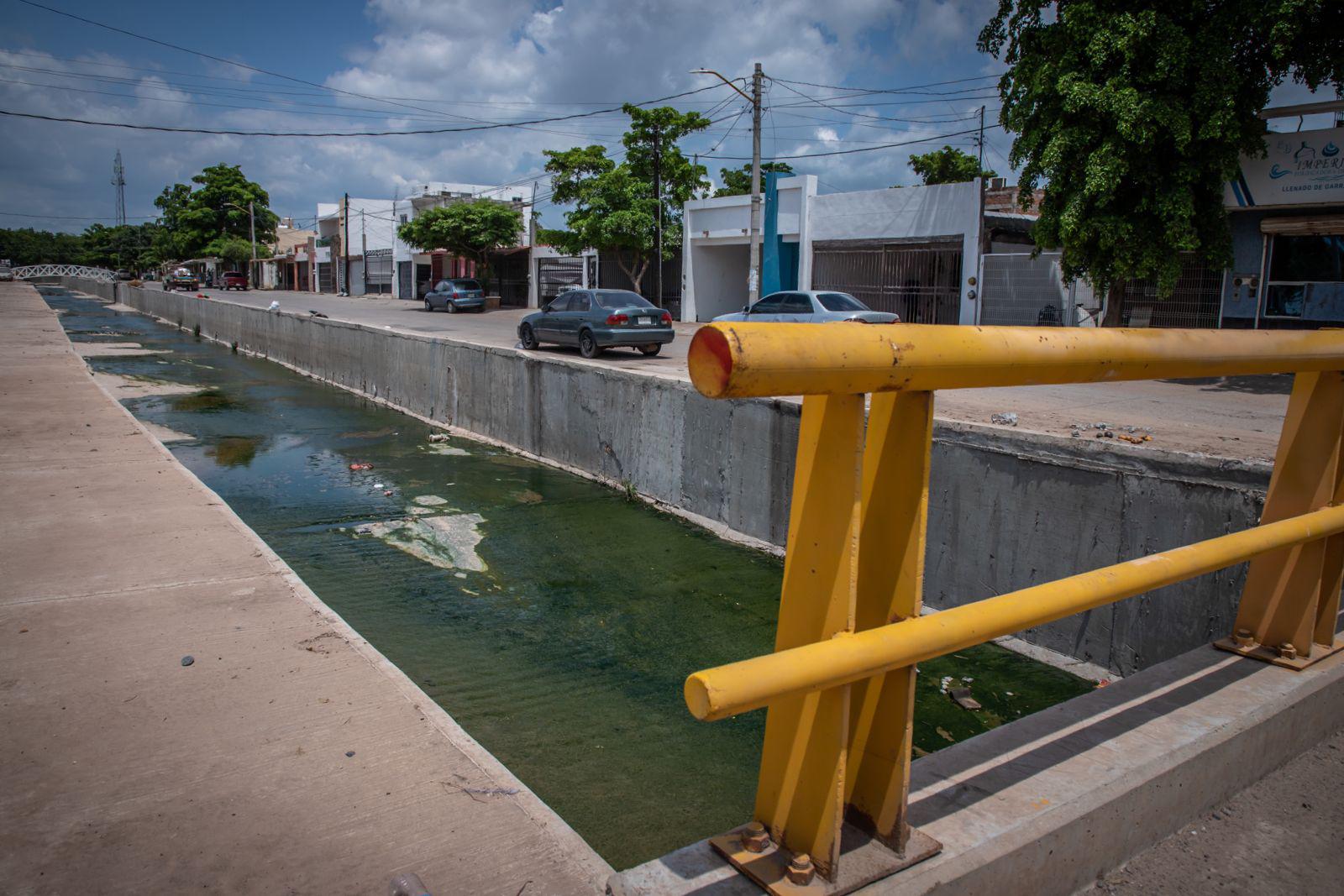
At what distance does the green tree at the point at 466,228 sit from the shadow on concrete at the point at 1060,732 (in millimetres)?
47088

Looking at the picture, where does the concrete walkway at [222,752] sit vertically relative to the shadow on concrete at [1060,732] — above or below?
below

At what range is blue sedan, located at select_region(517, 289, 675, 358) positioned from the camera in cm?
1895

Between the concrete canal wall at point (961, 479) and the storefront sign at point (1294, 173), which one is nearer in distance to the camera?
the concrete canal wall at point (961, 479)

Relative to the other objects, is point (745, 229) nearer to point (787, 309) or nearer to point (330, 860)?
point (787, 309)

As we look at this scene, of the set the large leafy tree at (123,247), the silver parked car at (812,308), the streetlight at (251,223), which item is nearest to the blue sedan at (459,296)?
the silver parked car at (812,308)

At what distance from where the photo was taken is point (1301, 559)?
3.10m

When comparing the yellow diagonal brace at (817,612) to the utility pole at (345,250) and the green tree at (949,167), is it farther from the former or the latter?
the utility pole at (345,250)

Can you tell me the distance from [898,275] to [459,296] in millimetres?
23077

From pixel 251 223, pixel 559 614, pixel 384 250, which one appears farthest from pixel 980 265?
pixel 251 223

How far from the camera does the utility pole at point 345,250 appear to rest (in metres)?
68.4

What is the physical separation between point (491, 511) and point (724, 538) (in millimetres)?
2504

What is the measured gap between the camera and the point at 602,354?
65.4ft

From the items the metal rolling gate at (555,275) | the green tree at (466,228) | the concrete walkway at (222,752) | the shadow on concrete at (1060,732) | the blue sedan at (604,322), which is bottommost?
the concrete walkway at (222,752)

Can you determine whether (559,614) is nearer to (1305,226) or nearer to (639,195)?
(1305,226)
